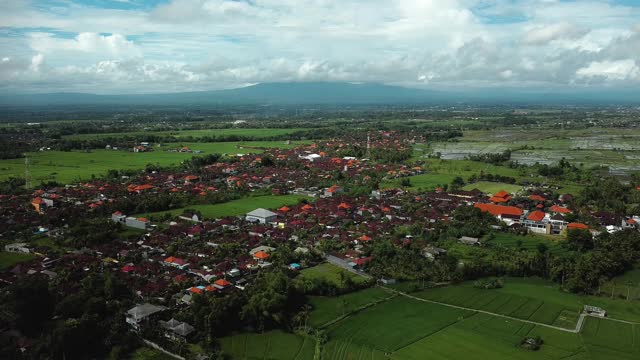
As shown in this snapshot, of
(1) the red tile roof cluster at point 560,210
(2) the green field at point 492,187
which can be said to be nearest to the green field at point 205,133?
(2) the green field at point 492,187

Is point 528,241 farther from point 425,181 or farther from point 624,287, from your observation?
point 425,181

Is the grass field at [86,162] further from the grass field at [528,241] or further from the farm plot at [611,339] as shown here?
the farm plot at [611,339]

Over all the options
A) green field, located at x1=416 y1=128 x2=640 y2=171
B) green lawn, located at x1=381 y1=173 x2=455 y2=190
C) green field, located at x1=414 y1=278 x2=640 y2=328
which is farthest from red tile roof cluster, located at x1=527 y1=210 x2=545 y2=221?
green field, located at x1=416 y1=128 x2=640 y2=171

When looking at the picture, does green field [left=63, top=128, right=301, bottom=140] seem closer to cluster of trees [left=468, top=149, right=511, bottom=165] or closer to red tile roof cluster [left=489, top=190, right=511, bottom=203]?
cluster of trees [left=468, top=149, right=511, bottom=165]

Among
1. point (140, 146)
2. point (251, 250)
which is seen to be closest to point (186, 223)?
point (251, 250)

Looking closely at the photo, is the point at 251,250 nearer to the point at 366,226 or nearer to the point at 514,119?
the point at 366,226
